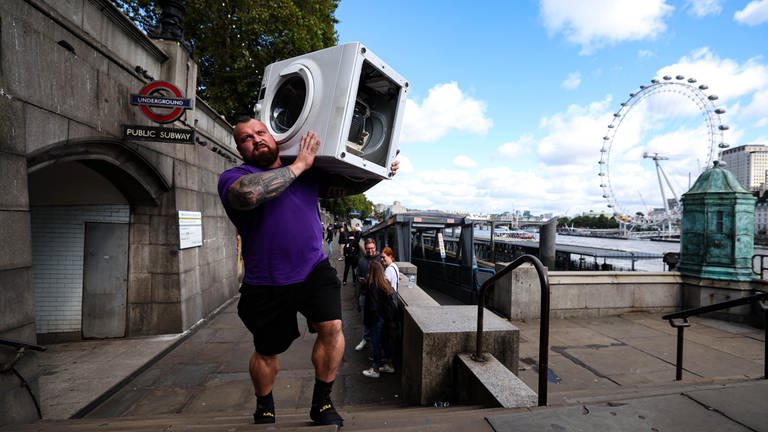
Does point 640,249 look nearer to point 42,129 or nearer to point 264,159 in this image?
point 264,159

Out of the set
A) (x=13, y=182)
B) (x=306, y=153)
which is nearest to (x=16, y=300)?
(x=13, y=182)

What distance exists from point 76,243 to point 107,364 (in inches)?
85.1

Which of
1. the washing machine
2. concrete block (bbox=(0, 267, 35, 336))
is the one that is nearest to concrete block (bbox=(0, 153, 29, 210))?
concrete block (bbox=(0, 267, 35, 336))

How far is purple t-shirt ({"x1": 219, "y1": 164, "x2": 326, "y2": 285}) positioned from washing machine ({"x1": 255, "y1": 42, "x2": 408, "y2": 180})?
1.05ft

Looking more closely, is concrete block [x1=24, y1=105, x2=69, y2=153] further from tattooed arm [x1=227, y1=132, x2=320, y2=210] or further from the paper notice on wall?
tattooed arm [x1=227, y1=132, x2=320, y2=210]

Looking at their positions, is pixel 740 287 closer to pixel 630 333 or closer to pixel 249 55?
pixel 630 333

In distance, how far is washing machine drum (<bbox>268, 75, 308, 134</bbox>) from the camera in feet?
7.45

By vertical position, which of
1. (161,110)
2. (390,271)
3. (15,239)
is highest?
(161,110)

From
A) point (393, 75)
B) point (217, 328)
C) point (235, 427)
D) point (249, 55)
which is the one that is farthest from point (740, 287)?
point (249, 55)

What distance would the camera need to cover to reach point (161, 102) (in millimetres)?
5230

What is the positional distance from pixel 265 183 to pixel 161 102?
4571 millimetres

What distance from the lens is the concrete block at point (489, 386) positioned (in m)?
2.14

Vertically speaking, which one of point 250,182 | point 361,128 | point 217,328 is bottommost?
point 217,328

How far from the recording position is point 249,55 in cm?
1315
